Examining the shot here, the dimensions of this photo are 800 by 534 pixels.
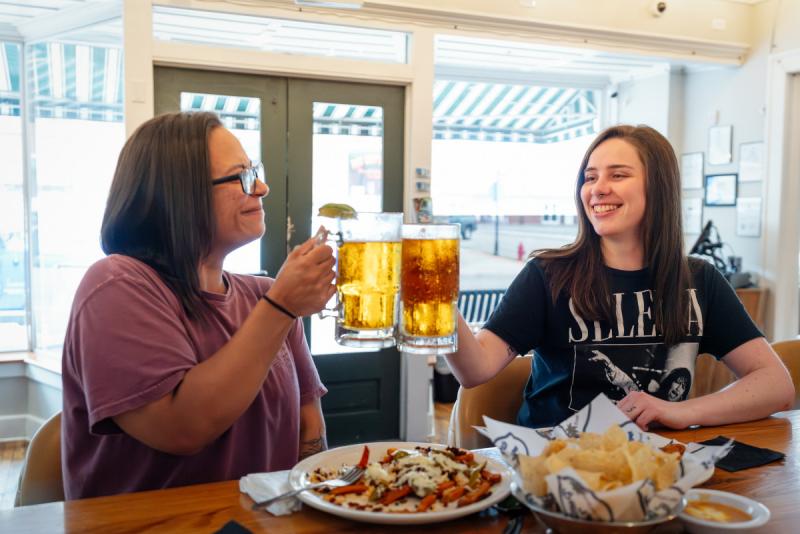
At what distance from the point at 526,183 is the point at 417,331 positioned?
199 inches

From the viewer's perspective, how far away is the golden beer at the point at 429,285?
3.65ft

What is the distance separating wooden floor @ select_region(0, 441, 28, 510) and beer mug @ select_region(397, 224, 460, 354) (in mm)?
2698

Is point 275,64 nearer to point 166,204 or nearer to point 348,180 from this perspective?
point 348,180

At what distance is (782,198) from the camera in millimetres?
4504

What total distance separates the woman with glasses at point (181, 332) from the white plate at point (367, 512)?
0.51ft

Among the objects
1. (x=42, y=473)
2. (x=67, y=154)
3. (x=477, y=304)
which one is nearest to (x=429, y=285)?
(x=42, y=473)

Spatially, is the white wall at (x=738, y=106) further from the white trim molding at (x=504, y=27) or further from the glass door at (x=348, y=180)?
the glass door at (x=348, y=180)

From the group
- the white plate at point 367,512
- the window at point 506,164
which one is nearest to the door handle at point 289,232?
the window at point 506,164

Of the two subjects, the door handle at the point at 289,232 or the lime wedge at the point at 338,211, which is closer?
the lime wedge at the point at 338,211

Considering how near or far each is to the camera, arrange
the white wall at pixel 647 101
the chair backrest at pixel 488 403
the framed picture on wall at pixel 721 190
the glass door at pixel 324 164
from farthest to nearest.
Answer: the white wall at pixel 647 101 < the framed picture on wall at pixel 721 190 < the glass door at pixel 324 164 < the chair backrest at pixel 488 403

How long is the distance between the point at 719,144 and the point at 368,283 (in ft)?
15.0

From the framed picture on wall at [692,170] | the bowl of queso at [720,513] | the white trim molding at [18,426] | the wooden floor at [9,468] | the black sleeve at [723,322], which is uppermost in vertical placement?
the framed picture on wall at [692,170]

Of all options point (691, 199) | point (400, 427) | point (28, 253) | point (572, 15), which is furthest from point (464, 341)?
point (691, 199)

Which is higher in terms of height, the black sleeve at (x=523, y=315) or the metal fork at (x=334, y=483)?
the black sleeve at (x=523, y=315)
